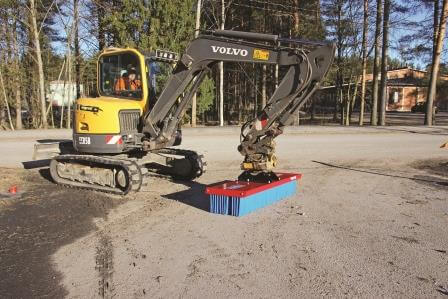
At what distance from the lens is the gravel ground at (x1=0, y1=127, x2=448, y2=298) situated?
187 inches

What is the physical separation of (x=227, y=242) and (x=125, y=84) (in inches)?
206

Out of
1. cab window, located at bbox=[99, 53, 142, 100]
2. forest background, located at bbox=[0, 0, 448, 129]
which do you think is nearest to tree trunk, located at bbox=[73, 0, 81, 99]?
forest background, located at bbox=[0, 0, 448, 129]

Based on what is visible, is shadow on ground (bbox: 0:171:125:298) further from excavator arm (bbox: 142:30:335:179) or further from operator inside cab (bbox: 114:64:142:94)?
excavator arm (bbox: 142:30:335:179)

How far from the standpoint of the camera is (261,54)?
8.09 metres

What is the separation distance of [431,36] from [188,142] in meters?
18.2

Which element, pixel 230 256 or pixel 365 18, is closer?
pixel 230 256

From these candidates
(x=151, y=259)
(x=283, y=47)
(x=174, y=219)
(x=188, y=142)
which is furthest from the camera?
(x=188, y=142)

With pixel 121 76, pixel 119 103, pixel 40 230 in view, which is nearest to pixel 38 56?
pixel 121 76

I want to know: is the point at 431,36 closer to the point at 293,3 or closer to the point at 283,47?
the point at 293,3

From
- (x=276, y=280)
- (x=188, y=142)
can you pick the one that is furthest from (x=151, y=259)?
(x=188, y=142)

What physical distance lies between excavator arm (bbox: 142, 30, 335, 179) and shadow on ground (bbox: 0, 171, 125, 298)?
2904mm

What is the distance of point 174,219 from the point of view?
24.1 feet

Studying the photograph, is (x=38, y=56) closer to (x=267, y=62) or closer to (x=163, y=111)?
(x=163, y=111)

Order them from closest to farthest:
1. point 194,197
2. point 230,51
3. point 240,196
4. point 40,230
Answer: point 40,230
point 240,196
point 230,51
point 194,197
